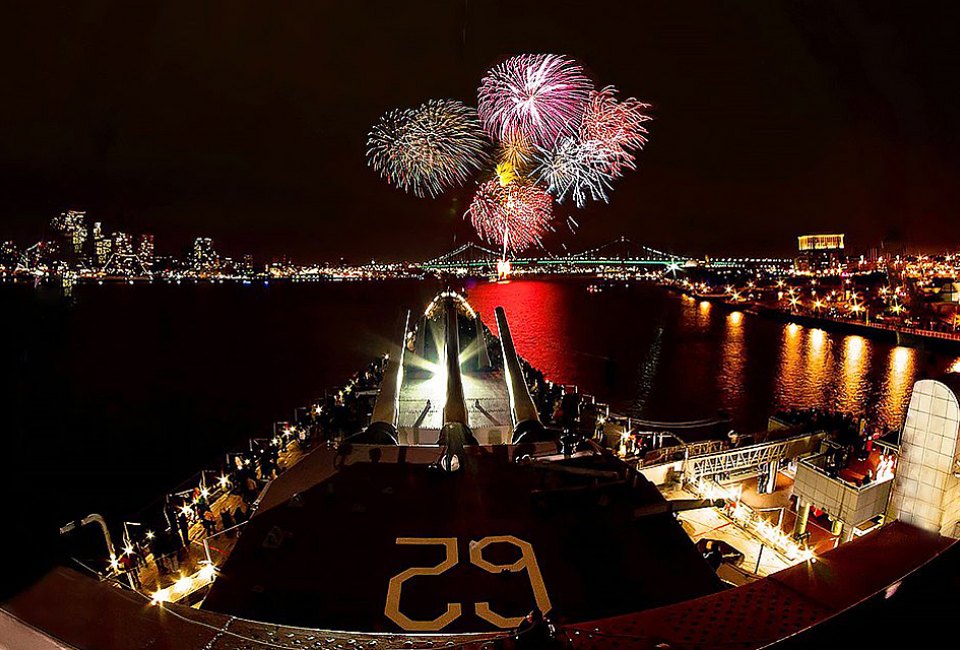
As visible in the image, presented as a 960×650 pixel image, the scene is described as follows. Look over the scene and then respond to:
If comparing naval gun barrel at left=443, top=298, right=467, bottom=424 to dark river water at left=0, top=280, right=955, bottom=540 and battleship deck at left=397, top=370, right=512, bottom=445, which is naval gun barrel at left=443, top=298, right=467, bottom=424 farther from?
dark river water at left=0, top=280, right=955, bottom=540

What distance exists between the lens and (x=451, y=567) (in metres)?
8.31

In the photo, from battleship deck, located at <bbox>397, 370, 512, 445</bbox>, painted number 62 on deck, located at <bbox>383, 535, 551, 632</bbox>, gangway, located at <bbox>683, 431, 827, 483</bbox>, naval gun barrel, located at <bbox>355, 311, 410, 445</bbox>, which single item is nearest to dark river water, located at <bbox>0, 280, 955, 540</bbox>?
naval gun barrel, located at <bbox>355, 311, 410, 445</bbox>

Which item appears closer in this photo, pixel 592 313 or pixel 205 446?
pixel 205 446

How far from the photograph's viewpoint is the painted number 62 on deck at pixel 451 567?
7.04 m

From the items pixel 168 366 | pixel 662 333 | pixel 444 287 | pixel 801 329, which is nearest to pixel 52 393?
pixel 168 366

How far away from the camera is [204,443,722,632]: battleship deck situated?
7391 millimetres

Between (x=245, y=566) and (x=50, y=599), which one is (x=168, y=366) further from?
(x=50, y=599)

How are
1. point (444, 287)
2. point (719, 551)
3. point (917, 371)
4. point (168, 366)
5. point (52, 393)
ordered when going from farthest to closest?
point (168, 366), point (917, 371), point (52, 393), point (444, 287), point (719, 551)

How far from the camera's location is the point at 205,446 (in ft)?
103

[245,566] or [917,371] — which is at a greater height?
[245,566]

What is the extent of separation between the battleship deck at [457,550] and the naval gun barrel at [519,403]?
10.9 ft

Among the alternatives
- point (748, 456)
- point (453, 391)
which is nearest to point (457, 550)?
point (453, 391)

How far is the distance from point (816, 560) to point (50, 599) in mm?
3813

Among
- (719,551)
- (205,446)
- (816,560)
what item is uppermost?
(816,560)
